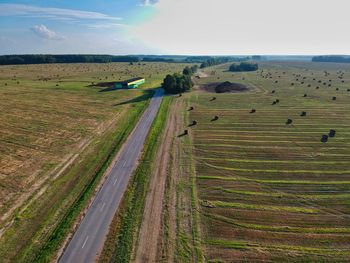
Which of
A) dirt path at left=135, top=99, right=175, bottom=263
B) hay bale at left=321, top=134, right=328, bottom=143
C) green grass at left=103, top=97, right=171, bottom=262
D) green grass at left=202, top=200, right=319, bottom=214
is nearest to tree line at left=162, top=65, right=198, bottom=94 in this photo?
green grass at left=103, top=97, right=171, bottom=262

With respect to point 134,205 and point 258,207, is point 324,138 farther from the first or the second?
point 134,205

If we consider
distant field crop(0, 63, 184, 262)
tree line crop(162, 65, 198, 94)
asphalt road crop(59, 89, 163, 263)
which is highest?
tree line crop(162, 65, 198, 94)

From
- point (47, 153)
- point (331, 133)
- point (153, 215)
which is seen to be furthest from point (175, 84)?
point (153, 215)

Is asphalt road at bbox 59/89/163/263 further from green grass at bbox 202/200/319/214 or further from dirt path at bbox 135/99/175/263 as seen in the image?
green grass at bbox 202/200/319/214

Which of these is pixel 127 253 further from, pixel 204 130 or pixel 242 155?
pixel 204 130

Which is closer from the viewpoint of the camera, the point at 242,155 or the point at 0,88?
the point at 242,155

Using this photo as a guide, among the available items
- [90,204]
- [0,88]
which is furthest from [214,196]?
[0,88]

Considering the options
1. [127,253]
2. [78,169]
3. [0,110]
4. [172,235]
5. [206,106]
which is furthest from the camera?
[206,106]
